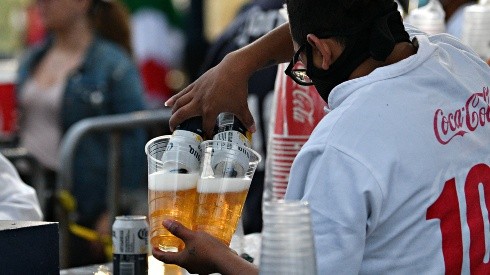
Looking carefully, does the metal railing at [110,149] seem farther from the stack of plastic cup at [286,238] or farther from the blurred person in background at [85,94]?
the stack of plastic cup at [286,238]

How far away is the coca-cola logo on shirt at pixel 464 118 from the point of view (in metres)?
2.55

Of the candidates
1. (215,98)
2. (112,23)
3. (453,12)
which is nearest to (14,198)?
(215,98)

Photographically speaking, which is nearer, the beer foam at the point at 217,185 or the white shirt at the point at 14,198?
the beer foam at the point at 217,185

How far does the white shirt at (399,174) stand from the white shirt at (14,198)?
1.17m

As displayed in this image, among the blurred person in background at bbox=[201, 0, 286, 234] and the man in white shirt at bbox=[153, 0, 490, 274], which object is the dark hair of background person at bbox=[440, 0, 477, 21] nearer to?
the blurred person in background at bbox=[201, 0, 286, 234]

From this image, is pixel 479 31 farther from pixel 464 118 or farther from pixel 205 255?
pixel 205 255

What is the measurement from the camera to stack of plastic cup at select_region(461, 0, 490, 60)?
4273 millimetres

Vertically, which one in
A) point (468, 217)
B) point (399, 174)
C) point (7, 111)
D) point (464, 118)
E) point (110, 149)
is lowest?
point (110, 149)

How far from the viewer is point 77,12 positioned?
684 centimetres

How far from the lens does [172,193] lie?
257 centimetres

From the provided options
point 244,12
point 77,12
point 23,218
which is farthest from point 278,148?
point 77,12

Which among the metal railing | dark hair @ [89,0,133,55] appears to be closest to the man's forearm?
the metal railing

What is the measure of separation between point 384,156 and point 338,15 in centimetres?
35

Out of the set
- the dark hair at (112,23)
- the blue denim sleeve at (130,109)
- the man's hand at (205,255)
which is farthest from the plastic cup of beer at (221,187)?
the dark hair at (112,23)
